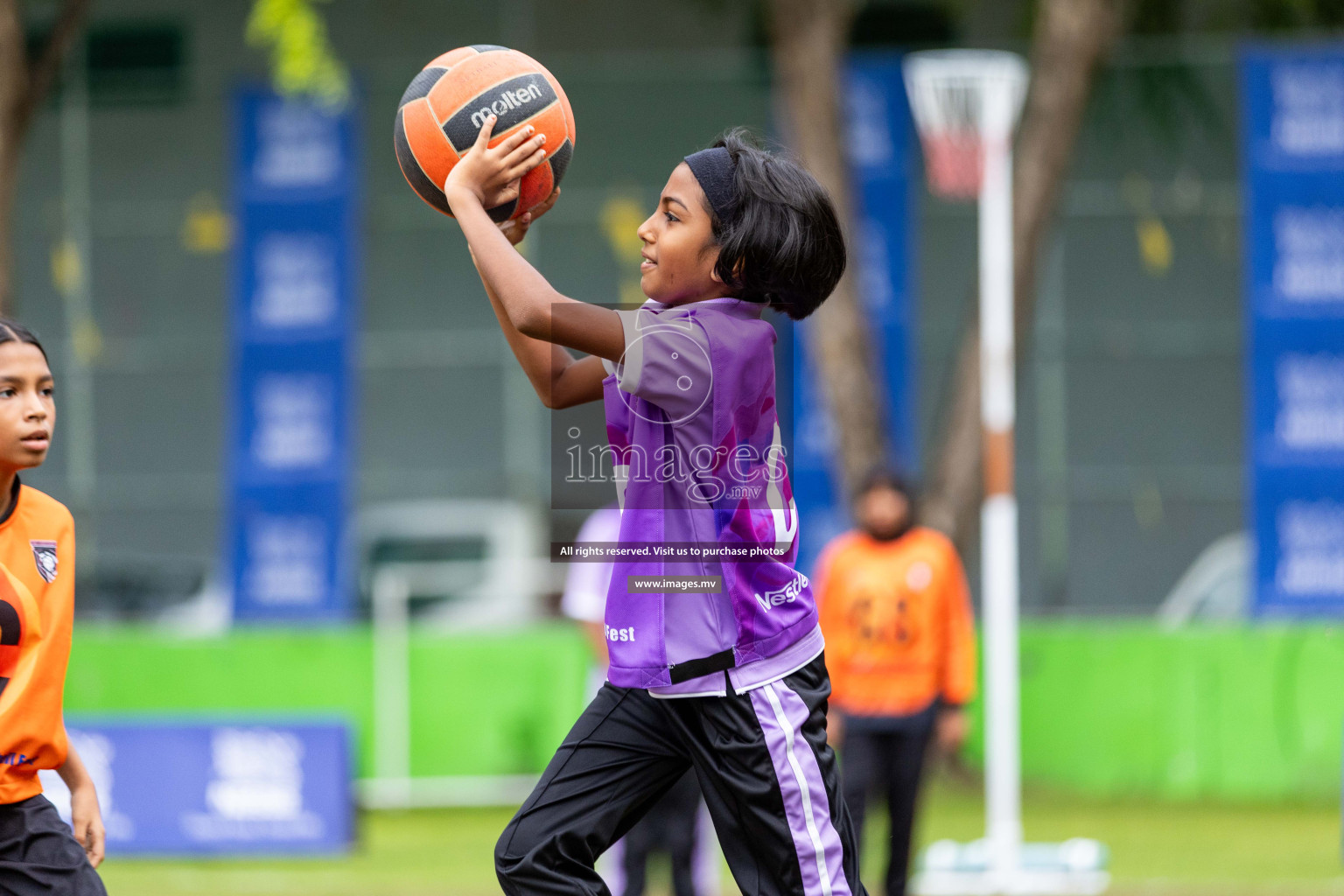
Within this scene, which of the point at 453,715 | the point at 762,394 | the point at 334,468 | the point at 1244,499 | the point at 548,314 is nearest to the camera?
the point at 548,314

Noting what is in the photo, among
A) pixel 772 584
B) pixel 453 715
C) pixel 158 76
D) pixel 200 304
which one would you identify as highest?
pixel 158 76

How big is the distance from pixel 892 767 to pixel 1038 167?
5983mm

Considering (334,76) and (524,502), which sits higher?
(334,76)

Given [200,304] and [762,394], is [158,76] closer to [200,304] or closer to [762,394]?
[200,304]

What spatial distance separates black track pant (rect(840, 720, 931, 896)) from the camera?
278 inches

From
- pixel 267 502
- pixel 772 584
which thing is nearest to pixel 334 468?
pixel 267 502

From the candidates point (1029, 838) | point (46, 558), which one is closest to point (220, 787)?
point (1029, 838)

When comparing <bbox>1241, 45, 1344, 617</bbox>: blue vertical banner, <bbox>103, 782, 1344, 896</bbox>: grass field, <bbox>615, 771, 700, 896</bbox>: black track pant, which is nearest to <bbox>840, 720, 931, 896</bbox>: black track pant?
<bbox>615, 771, 700, 896</bbox>: black track pant

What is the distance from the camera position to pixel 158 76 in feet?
52.5

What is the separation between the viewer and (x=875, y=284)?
1293 centimetres

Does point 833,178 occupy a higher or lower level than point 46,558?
higher

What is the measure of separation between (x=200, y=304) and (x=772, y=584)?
13218mm

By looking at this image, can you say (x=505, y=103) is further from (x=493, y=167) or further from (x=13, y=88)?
(x=13, y=88)

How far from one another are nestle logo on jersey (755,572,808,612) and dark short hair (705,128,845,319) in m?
0.63
